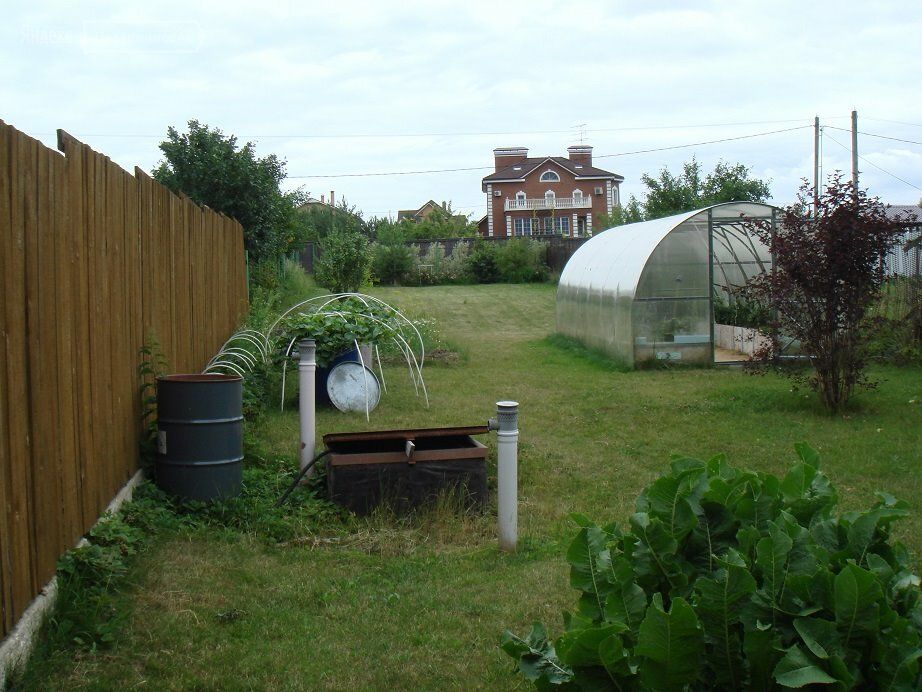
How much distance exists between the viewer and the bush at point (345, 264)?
20.0 meters

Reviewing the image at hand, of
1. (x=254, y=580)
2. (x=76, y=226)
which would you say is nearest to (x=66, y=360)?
(x=76, y=226)

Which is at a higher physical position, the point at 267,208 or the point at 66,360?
the point at 267,208

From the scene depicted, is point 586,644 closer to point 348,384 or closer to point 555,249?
point 348,384

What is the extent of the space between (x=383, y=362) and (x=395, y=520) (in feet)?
28.7

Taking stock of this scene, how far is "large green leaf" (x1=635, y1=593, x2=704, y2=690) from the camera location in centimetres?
250

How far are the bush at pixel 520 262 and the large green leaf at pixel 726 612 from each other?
1301 inches

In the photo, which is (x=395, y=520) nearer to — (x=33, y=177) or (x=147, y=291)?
(x=147, y=291)

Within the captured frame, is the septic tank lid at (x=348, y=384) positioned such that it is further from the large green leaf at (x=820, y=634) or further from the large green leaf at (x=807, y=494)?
the large green leaf at (x=820, y=634)

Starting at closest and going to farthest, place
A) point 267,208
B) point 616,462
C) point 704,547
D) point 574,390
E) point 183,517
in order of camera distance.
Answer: point 704,547 < point 183,517 < point 616,462 < point 574,390 < point 267,208

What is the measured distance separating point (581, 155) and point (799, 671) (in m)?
62.2

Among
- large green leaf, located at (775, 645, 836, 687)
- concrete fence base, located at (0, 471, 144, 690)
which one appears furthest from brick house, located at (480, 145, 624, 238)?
large green leaf, located at (775, 645, 836, 687)

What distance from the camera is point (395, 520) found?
6160 millimetres

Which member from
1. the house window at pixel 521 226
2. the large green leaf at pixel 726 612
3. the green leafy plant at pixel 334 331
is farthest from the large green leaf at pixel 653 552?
the house window at pixel 521 226

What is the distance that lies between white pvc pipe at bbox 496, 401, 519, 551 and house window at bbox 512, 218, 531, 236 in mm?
55803
